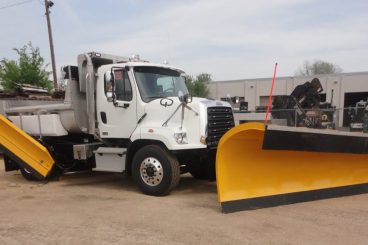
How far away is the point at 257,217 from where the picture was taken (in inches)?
209

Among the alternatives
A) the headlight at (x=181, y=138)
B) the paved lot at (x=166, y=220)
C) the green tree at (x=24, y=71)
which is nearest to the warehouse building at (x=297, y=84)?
the green tree at (x=24, y=71)

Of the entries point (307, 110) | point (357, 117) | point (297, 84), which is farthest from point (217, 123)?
point (297, 84)

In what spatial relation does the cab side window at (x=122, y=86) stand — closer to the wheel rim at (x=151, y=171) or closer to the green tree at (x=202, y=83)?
the wheel rim at (x=151, y=171)

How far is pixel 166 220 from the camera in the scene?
207 inches

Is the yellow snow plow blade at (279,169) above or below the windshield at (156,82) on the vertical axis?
below

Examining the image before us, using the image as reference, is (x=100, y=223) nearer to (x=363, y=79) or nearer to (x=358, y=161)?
(x=358, y=161)

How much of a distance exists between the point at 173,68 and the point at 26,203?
3842 mm

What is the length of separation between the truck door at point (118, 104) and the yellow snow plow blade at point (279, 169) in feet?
7.49

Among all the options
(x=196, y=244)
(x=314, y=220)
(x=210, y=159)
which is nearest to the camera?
(x=196, y=244)

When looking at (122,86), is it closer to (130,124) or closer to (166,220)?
(130,124)

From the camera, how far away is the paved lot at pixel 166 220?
179 inches

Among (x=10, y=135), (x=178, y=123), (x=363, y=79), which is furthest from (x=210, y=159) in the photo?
(x=363, y=79)

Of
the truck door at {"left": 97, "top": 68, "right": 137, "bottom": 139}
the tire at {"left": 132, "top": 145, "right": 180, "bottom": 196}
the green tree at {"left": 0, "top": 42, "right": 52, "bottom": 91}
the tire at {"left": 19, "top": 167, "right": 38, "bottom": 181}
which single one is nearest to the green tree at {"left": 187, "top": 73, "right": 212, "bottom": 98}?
the green tree at {"left": 0, "top": 42, "right": 52, "bottom": 91}

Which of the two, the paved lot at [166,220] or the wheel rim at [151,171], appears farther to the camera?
the wheel rim at [151,171]
